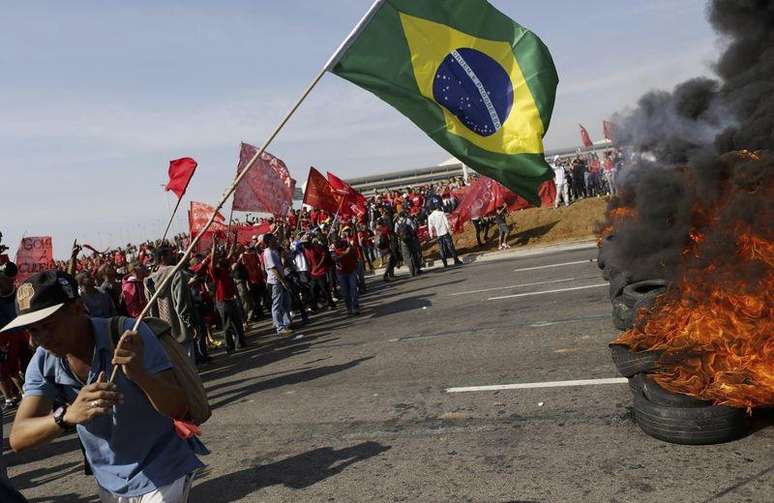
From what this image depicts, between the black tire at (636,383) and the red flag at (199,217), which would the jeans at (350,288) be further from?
the black tire at (636,383)

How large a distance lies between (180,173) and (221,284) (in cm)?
351

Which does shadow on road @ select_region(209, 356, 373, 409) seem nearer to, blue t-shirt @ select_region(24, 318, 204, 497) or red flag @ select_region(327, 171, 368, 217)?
blue t-shirt @ select_region(24, 318, 204, 497)

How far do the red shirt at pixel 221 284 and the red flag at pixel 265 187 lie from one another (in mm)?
4823

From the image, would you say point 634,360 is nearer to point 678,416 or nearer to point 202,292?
point 678,416

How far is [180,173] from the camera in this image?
13703mm

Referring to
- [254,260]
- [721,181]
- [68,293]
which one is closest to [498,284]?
[254,260]

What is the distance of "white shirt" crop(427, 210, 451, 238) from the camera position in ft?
61.9

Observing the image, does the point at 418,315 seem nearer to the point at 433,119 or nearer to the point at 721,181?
the point at 721,181

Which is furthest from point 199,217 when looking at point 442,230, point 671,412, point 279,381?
point 671,412

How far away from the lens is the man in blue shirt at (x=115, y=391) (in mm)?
2508

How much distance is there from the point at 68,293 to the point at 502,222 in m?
19.3

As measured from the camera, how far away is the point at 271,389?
321 inches

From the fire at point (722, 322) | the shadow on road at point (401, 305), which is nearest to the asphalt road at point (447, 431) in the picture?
the fire at point (722, 322)

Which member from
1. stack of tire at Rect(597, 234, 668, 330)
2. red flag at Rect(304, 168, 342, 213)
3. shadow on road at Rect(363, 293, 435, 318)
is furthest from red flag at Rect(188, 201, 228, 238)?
stack of tire at Rect(597, 234, 668, 330)
